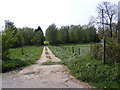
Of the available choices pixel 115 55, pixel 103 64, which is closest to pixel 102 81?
pixel 103 64

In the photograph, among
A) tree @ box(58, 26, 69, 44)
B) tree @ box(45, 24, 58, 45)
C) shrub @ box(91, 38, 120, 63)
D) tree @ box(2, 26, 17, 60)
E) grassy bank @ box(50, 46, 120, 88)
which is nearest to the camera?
grassy bank @ box(50, 46, 120, 88)

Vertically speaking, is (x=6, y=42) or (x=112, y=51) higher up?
(x=6, y=42)

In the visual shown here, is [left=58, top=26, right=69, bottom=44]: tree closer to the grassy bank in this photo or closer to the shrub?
the shrub

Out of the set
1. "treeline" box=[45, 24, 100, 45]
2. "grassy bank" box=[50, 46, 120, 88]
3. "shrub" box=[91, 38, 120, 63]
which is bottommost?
"grassy bank" box=[50, 46, 120, 88]

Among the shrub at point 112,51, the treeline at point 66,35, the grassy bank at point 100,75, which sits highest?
the treeline at point 66,35

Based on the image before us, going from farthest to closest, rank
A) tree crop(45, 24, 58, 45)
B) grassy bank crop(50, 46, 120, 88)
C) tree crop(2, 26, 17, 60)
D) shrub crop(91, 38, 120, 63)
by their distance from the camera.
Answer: tree crop(45, 24, 58, 45) → tree crop(2, 26, 17, 60) → shrub crop(91, 38, 120, 63) → grassy bank crop(50, 46, 120, 88)

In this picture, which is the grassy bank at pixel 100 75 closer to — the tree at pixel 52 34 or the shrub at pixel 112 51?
the shrub at pixel 112 51

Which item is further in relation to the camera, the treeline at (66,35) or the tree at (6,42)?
the treeline at (66,35)

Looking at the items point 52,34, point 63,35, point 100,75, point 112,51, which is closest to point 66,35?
point 63,35

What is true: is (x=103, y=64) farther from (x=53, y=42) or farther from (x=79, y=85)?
(x=53, y=42)

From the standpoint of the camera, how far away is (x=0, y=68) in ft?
31.8

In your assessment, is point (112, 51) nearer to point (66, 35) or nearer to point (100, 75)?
point (100, 75)

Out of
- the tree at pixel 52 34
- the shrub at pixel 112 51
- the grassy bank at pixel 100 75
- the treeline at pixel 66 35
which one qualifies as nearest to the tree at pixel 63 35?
the treeline at pixel 66 35

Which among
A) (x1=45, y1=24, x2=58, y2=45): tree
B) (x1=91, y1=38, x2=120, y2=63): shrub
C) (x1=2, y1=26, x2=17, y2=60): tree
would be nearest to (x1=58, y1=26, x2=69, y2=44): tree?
(x1=45, y1=24, x2=58, y2=45): tree
